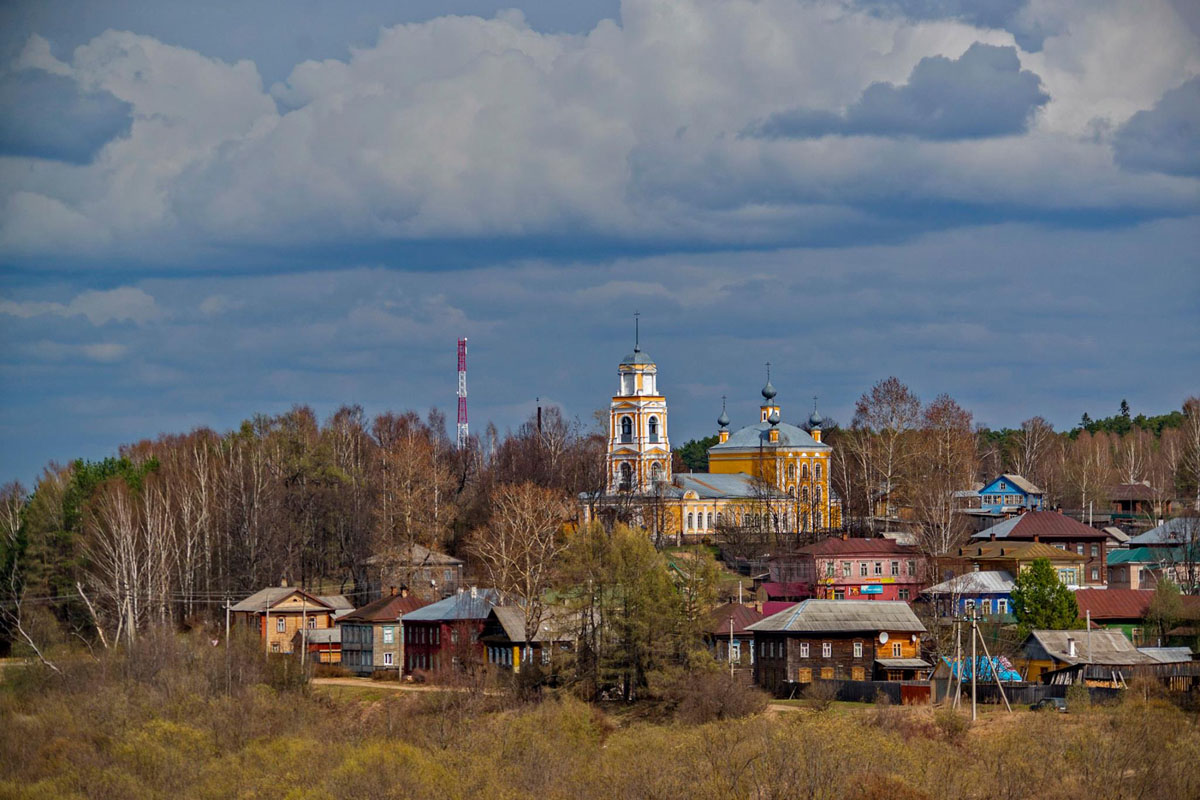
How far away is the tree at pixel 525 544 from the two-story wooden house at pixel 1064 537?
58.1 ft

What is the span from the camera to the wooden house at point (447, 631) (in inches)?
2365

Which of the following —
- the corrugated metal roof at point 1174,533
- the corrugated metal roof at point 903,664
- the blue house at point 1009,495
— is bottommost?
the corrugated metal roof at point 903,664

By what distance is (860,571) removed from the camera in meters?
70.5

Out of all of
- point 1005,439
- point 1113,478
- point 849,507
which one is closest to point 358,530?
point 849,507

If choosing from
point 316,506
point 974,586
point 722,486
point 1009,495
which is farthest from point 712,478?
point 974,586

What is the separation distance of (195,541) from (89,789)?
30505 mm

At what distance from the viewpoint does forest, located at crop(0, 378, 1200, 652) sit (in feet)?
228

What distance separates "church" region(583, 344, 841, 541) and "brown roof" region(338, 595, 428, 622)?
2163 centimetres

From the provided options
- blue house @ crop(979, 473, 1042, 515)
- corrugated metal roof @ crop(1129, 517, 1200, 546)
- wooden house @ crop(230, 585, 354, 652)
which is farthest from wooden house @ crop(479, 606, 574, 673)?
blue house @ crop(979, 473, 1042, 515)

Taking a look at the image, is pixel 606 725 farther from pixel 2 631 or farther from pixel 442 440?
pixel 442 440

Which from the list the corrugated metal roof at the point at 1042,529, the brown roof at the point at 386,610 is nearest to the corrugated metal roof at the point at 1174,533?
the corrugated metal roof at the point at 1042,529

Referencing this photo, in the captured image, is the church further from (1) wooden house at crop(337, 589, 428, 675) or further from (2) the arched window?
(1) wooden house at crop(337, 589, 428, 675)

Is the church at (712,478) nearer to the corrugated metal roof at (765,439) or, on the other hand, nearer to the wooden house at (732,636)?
the corrugated metal roof at (765,439)

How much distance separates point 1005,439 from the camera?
137250 mm
